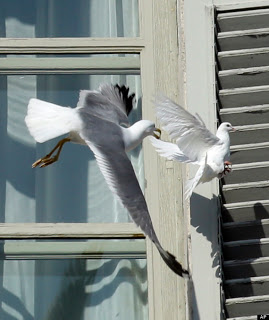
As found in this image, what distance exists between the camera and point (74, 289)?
19.5 ft

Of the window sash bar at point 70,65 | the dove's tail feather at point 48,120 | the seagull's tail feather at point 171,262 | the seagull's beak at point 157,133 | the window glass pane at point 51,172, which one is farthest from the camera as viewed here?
the window sash bar at point 70,65

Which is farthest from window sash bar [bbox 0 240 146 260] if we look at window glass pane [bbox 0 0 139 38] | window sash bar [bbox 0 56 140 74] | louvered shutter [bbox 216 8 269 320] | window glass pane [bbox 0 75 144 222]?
window glass pane [bbox 0 0 139 38]

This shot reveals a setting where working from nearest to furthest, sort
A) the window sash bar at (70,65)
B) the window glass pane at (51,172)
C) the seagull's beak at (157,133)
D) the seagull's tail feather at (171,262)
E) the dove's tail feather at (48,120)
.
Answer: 1. the seagull's tail feather at (171,262)
2. the dove's tail feather at (48,120)
3. the seagull's beak at (157,133)
4. the window glass pane at (51,172)
5. the window sash bar at (70,65)

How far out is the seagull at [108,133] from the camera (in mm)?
5680

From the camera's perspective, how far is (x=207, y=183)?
5.91 m

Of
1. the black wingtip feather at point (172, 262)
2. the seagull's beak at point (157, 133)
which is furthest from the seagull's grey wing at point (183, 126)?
the black wingtip feather at point (172, 262)

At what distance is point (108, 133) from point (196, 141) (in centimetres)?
27

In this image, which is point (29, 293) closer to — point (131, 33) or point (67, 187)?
point (67, 187)

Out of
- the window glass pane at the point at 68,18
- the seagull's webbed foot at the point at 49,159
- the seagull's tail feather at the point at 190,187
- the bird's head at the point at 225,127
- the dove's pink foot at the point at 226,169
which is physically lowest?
the seagull's tail feather at the point at 190,187

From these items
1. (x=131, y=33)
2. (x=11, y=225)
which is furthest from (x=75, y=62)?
(x=11, y=225)

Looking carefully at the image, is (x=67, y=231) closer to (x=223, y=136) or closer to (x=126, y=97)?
(x=126, y=97)

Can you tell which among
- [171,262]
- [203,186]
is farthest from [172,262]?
[203,186]

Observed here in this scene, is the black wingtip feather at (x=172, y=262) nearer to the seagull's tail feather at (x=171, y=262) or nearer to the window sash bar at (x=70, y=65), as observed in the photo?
the seagull's tail feather at (x=171, y=262)

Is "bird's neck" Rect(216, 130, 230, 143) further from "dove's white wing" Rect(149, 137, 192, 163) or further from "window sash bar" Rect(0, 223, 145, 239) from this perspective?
"window sash bar" Rect(0, 223, 145, 239)
